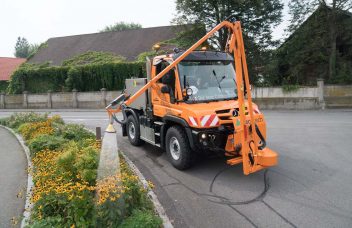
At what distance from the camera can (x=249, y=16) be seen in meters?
22.8

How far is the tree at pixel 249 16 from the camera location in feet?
73.5

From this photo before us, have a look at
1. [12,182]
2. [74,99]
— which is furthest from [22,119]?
[74,99]

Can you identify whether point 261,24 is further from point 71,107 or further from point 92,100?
point 71,107

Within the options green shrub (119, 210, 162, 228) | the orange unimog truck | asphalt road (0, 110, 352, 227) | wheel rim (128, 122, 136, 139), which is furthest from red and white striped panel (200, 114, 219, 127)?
wheel rim (128, 122, 136, 139)

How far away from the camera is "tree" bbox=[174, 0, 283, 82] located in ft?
73.5

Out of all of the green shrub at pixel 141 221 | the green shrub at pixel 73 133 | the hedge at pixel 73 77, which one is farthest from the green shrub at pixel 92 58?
the green shrub at pixel 141 221

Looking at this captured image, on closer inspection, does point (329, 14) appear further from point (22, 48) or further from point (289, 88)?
point (22, 48)

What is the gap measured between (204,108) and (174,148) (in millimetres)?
1310

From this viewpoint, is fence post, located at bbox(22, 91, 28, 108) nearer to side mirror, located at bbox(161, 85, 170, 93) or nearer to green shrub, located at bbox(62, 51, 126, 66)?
green shrub, located at bbox(62, 51, 126, 66)

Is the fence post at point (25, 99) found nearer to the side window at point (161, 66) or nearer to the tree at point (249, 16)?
the tree at point (249, 16)

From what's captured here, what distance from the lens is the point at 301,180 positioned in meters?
6.11

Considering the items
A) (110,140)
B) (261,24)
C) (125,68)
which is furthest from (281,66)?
(110,140)

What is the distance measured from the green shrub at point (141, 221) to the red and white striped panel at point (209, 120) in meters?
2.55

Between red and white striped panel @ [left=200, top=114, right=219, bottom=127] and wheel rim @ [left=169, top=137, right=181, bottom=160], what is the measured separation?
1.00 metres
